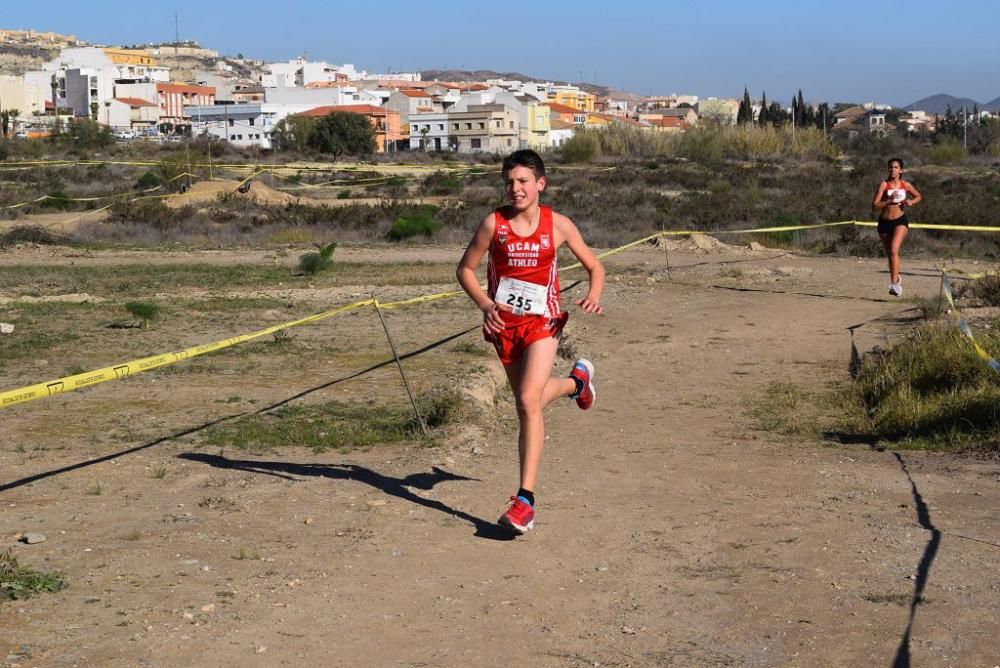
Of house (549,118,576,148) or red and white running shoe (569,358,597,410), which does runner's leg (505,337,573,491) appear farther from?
house (549,118,576,148)

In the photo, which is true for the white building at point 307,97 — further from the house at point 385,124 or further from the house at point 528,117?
the house at point 528,117

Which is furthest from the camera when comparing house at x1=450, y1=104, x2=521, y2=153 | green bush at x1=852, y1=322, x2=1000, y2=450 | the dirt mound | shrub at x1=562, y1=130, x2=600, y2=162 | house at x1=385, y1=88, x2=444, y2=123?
house at x1=385, y1=88, x2=444, y2=123

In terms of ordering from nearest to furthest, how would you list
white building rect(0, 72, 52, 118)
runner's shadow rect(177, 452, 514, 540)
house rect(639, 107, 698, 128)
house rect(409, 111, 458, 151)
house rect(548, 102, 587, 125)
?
1. runner's shadow rect(177, 452, 514, 540)
2. house rect(409, 111, 458, 151)
3. white building rect(0, 72, 52, 118)
4. house rect(548, 102, 587, 125)
5. house rect(639, 107, 698, 128)

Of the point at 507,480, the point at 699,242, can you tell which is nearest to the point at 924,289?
the point at 699,242

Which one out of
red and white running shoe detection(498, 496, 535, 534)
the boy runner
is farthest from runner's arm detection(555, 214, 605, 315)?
red and white running shoe detection(498, 496, 535, 534)

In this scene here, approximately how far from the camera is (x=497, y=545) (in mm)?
6281

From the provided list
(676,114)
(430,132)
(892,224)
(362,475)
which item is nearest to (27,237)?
(892,224)

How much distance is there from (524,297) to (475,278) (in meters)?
A: 0.26

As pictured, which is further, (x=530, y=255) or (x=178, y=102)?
(x=178, y=102)

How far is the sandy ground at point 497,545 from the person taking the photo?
4973mm

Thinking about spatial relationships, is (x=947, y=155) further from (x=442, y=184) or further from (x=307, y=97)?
(x=307, y=97)

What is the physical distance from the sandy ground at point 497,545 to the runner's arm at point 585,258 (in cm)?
111

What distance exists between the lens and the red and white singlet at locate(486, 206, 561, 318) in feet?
21.1

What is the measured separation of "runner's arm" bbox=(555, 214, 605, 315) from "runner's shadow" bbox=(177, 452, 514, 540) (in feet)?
4.03
